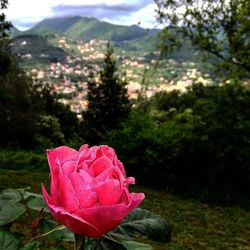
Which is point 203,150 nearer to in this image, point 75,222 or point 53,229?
point 53,229

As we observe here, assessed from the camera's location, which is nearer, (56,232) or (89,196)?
(89,196)

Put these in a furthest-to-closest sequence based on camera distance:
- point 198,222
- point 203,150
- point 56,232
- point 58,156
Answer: point 203,150 → point 198,222 → point 56,232 → point 58,156

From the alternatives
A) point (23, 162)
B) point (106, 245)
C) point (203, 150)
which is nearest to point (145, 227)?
point (106, 245)

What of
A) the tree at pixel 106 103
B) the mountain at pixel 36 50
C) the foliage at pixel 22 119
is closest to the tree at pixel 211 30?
the tree at pixel 106 103

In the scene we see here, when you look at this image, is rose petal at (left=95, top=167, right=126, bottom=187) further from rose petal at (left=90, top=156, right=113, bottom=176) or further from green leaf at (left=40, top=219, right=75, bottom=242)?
green leaf at (left=40, top=219, right=75, bottom=242)

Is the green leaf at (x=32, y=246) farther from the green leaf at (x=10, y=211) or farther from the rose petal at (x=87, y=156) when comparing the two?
the rose petal at (x=87, y=156)

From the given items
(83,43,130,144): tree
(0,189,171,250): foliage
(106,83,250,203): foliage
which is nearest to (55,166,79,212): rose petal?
(0,189,171,250): foliage

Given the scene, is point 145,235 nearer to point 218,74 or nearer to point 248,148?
point 248,148

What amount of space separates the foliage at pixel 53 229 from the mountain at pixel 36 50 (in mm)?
139314

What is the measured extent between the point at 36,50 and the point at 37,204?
506 ft

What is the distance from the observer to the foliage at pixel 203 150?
427 inches

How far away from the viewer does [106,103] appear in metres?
19.8

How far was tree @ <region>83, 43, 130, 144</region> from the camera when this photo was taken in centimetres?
1948

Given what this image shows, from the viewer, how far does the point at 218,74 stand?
18328mm
